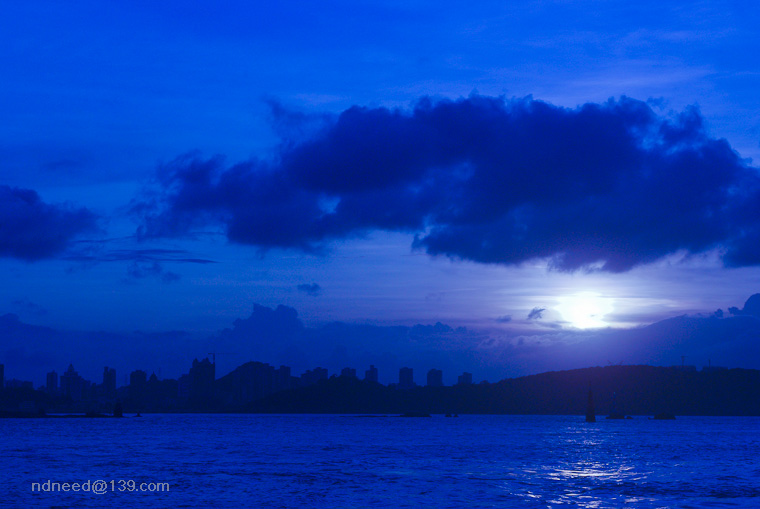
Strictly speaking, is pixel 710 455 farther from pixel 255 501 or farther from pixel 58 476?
pixel 58 476

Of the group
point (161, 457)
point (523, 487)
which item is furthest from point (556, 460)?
point (161, 457)

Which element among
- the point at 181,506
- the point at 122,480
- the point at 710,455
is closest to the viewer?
the point at 181,506

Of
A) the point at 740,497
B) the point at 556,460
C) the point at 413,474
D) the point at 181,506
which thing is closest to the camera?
the point at 181,506

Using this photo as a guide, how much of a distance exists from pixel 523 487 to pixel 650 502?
1505cm

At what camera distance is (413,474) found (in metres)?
97.6

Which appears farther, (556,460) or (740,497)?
(556,460)

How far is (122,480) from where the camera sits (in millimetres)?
89312

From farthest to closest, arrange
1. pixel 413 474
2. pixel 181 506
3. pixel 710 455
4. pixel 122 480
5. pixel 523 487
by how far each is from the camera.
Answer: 1. pixel 710 455
2. pixel 413 474
3. pixel 122 480
4. pixel 523 487
5. pixel 181 506

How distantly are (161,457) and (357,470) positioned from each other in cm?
4032

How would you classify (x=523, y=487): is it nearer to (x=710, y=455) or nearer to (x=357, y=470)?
(x=357, y=470)

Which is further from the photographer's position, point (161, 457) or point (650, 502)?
point (161, 457)

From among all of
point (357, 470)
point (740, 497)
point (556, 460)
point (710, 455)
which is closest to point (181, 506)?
point (357, 470)

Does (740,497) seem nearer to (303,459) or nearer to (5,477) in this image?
(303,459)

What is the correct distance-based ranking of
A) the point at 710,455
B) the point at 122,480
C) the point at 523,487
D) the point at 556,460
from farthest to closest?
the point at 710,455, the point at 556,460, the point at 122,480, the point at 523,487
